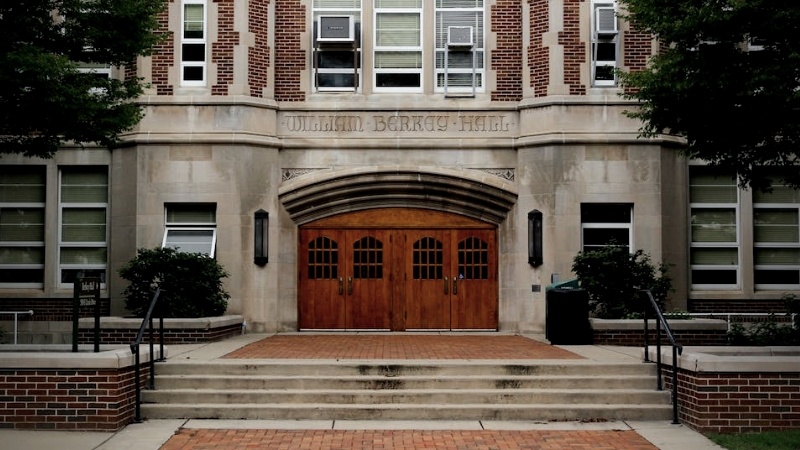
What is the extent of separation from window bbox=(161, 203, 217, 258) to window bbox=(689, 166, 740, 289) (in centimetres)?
929

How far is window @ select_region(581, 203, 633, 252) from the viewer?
57.2 ft

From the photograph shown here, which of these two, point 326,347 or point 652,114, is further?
point 326,347

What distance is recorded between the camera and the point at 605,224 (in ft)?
57.1

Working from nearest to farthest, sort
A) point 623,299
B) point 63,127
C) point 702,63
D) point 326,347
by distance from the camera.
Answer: point 702,63 < point 63,127 < point 326,347 < point 623,299

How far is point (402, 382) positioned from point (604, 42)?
928 centimetres

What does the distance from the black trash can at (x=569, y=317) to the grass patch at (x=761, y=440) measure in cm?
522

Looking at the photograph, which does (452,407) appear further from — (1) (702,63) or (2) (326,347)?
(1) (702,63)

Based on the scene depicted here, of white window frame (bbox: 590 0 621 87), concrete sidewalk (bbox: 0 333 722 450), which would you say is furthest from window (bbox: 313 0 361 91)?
concrete sidewalk (bbox: 0 333 722 450)

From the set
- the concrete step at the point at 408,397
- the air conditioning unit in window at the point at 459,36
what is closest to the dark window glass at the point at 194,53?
the air conditioning unit in window at the point at 459,36

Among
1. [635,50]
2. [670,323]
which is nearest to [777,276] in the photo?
[670,323]

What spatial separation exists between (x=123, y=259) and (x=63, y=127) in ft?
18.6

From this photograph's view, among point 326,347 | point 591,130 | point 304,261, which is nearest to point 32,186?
point 304,261

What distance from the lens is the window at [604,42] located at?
17391 mm

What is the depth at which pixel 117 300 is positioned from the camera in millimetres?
17438
